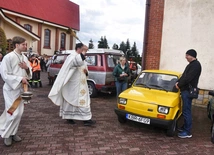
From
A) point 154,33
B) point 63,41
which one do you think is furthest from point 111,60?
point 63,41

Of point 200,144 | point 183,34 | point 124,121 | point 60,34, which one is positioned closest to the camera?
point 200,144

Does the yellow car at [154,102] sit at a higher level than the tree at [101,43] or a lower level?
lower

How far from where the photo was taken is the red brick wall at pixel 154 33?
9.54 metres

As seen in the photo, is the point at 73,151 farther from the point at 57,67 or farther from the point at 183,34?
the point at 57,67

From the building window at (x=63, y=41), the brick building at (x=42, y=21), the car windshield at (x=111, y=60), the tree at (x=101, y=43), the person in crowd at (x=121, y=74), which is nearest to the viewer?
the person in crowd at (x=121, y=74)

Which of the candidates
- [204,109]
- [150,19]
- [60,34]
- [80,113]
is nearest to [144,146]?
[80,113]

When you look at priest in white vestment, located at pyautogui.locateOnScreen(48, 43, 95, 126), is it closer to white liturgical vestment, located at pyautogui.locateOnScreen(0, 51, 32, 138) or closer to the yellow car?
the yellow car

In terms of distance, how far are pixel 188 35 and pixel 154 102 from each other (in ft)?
16.8

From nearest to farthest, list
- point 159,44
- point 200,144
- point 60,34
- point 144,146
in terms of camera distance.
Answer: point 144,146, point 200,144, point 159,44, point 60,34

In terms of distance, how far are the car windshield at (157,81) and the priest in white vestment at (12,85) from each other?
10.7 feet

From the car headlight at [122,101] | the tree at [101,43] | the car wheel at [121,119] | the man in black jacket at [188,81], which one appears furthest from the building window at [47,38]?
the man in black jacket at [188,81]

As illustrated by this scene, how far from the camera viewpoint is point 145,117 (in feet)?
16.5

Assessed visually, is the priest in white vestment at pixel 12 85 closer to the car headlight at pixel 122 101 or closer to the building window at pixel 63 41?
the car headlight at pixel 122 101

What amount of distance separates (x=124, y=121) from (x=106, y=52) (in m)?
4.15
